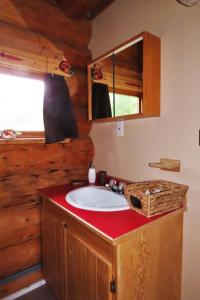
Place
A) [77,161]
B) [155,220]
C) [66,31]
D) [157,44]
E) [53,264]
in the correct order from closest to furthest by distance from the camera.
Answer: [155,220], [157,44], [53,264], [66,31], [77,161]

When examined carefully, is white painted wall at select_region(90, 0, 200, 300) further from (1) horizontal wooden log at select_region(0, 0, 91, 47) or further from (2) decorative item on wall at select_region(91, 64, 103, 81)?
(1) horizontal wooden log at select_region(0, 0, 91, 47)

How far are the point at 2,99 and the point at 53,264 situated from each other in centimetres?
123

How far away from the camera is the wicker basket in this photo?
974mm

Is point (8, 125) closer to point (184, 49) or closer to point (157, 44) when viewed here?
point (157, 44)

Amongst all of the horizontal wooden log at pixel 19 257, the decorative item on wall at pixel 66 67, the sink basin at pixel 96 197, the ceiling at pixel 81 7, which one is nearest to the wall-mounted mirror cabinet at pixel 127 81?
the decorative item on wall at pixel 66 67

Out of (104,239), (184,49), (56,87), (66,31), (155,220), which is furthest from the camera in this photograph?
(66,31)

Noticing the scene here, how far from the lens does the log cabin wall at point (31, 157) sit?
4.66 ft

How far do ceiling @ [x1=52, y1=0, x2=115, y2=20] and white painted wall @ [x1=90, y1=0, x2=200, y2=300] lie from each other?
21cm

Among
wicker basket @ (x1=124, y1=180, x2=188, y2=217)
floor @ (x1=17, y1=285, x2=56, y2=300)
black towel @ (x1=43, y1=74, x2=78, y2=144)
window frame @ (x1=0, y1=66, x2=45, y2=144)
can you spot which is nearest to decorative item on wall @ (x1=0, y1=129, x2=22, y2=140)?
window frame @ (x1=0, y1=66, x2=45, y2=144)

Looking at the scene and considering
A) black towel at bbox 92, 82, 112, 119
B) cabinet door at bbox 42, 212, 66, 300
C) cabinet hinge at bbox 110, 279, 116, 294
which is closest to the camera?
cabinet hinge at bbox 110, 279, 116, 294

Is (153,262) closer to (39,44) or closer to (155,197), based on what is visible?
(155,197)

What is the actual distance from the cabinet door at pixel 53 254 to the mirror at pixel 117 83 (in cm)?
88

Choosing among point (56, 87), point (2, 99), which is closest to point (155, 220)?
point (56, 87)

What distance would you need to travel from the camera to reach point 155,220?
3.17ft
